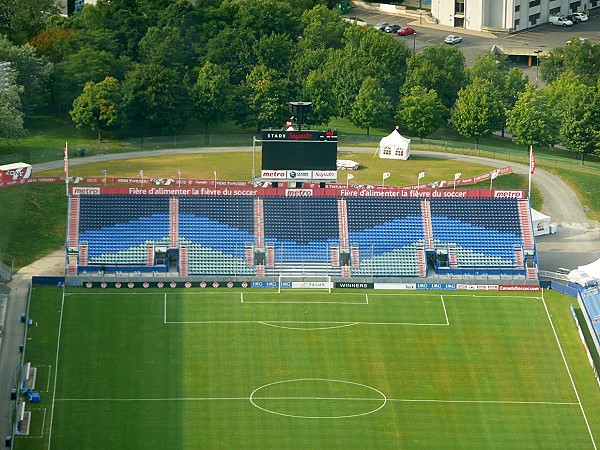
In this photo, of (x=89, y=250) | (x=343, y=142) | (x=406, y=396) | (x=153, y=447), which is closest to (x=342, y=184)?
(x=343, y=142)

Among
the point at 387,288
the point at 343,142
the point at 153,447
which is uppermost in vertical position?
the point at 343,142

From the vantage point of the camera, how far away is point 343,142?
597ft

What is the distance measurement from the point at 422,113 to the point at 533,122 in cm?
1175

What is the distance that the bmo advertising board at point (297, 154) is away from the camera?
149625mm

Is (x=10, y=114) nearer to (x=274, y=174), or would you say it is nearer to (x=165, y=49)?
(x=165, y=49)

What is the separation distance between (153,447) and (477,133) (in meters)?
77.7

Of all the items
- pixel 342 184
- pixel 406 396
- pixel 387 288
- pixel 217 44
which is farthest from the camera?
pixel 217 44

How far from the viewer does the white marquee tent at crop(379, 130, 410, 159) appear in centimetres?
17562

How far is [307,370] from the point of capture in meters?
129

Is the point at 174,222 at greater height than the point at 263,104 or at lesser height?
lesser

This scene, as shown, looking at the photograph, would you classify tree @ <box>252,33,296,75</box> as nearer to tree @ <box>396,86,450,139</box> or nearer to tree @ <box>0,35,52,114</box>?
tree @ <box>396,86,450,139</box>

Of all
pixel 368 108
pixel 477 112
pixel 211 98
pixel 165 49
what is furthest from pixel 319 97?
pixel 165 49

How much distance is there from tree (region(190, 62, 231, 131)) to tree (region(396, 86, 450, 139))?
18479 millimetres

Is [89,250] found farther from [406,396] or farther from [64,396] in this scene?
[406,396]
